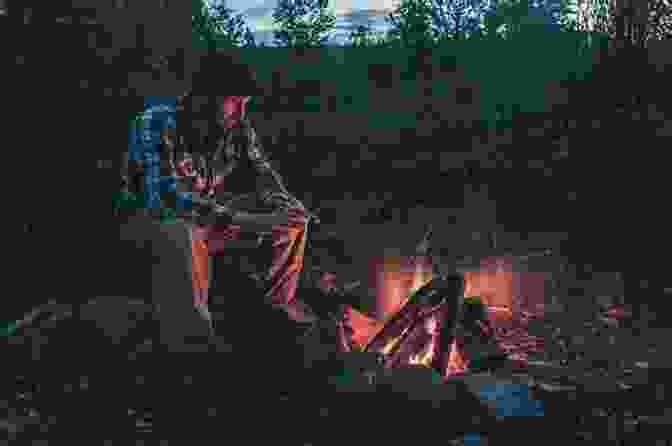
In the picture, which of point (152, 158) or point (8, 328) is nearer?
point (152, 158)

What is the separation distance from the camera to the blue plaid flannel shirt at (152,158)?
190 inches

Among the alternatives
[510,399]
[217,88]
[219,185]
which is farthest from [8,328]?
[510,399]

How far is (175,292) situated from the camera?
452 cm

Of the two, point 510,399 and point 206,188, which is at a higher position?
point 206,188

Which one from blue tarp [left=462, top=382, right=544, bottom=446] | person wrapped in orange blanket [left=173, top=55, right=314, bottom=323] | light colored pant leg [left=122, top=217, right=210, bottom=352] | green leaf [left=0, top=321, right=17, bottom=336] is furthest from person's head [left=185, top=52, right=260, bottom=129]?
blue tarp [left=462, top=382, right=544, bottom=446]

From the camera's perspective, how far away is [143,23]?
6.73m

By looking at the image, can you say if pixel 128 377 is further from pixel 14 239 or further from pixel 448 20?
pixel 448 20

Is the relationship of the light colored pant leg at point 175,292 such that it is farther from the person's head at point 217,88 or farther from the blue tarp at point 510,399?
the blue tarp at point 510,399

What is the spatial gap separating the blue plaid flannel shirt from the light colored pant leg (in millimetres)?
272

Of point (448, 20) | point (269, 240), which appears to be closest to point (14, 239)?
point (269, 240)

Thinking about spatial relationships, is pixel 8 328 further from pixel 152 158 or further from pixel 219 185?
pixel 219 185

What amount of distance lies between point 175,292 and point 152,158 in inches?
35.3

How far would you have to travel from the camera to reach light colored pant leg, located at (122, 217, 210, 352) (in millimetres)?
4453

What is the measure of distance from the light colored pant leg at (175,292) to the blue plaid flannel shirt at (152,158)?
10.7 inches
